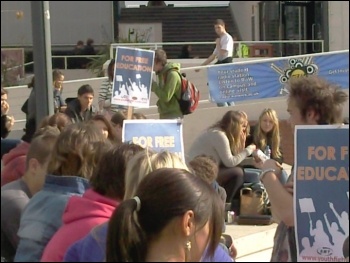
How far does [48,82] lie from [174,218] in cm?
191

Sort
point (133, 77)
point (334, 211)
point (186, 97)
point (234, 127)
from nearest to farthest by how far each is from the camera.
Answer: point (334, 211) < point (234, 127) < point (186, 97) < point (133, 77)

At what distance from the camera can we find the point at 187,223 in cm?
256

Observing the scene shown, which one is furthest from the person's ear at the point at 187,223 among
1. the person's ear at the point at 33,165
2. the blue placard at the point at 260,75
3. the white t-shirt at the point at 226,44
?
the white t-shirt at the point at 226,44

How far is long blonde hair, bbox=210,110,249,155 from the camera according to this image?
880 centimetres

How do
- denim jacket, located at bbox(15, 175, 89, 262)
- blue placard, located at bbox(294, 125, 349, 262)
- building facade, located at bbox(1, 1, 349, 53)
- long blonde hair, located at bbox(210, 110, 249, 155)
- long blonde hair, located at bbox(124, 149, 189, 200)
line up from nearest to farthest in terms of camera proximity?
1. long blonde hair, located at bbox(124, 149, 189, 200)
2. denim jacket, located at bbox(15, 175, 89, 262)
3. blue placard, located at bbox(294, 125, 349, 262)
4. long blonde hair, located at bbox(210, 110, 249, 155)
5. building facade, located at bbox(1, 1, 349, 53)

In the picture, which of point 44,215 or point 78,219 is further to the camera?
point 44,215

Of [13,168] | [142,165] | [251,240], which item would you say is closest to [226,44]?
[251,240]

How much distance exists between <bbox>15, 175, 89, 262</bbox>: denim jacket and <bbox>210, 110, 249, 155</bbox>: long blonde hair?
204 inches

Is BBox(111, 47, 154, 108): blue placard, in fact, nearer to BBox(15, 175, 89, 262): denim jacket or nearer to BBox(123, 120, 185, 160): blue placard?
BBox(123, 120, 185, 160): blue placard

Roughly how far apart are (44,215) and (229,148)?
18.0 feet

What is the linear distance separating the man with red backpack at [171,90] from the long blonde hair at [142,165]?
285 inches

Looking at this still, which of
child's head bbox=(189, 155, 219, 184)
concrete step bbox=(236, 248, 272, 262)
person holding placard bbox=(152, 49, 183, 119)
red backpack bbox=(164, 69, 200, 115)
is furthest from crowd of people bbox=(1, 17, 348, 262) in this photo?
red backpack bbox=(164, 69, 200, 115)

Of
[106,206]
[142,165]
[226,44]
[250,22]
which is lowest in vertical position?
[106,206]

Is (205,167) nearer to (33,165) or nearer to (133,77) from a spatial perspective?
(33,165)
